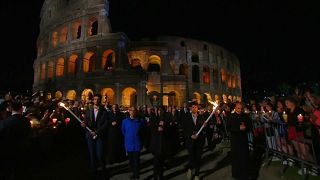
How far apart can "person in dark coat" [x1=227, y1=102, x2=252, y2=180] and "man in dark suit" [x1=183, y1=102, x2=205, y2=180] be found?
886 millimetres

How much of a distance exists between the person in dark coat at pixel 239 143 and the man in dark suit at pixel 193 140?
886 millimetres

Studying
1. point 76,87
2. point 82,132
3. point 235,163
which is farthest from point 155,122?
point 76,87

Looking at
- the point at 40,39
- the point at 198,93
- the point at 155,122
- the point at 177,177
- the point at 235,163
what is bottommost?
the point at 177,177

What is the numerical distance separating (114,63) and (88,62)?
4.72 metres

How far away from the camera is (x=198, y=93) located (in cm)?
3903

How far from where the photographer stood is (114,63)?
32906 mm

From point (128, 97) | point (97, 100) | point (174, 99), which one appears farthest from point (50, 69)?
point (97, 100)

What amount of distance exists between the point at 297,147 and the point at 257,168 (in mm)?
1619

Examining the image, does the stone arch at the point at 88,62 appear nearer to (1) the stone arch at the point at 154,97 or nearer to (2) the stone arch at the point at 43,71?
(2) the stone arch at the point at 43,71

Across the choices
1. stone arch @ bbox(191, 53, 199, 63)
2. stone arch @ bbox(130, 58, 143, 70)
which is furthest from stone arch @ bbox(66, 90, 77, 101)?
stone arch @ bbox(191, 53, 199, 63)

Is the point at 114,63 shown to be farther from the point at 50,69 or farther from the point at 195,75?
the point at 195,75

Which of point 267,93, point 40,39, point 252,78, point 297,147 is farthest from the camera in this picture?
point 252,78

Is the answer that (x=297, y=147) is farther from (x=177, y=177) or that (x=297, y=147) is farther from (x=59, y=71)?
(x=59, y=71)

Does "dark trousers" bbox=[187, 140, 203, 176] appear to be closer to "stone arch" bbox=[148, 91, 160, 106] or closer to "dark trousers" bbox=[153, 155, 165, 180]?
"dark trousers" bbox=[153, 155, 165, 180]
